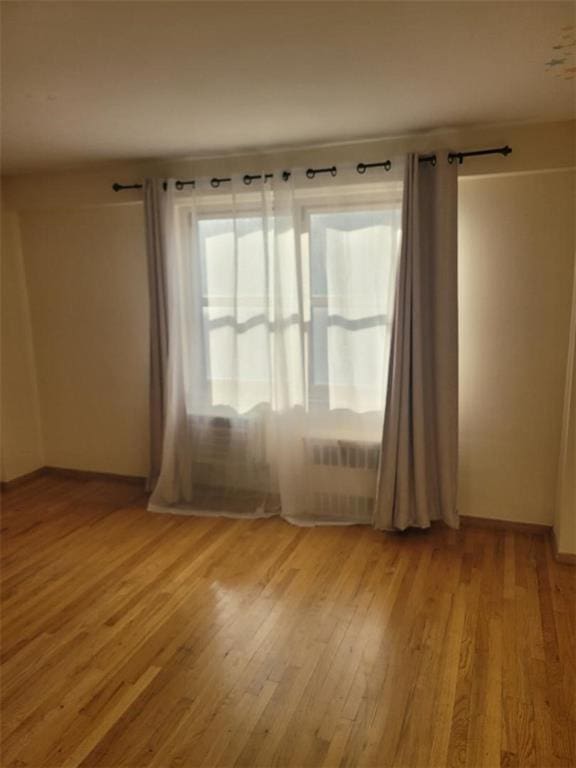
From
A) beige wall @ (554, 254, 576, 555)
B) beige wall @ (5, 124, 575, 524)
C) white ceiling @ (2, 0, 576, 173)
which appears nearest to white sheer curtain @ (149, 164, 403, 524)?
beige wall @ (5, 124, 575, 524)

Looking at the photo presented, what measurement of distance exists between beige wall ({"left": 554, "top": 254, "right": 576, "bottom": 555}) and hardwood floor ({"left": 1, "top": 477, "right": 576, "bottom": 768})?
0.15 meters

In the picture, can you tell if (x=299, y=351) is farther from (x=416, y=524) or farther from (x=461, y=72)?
(x=461, y=72)

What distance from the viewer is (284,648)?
2.19 meters

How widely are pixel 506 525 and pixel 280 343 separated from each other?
174 centimetres

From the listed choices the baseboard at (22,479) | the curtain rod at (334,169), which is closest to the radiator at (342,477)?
the curtain rod at (334,169)

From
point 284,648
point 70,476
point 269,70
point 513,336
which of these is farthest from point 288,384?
point 70,476

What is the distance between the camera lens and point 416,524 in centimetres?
311

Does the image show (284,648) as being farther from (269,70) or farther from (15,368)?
(15,368)

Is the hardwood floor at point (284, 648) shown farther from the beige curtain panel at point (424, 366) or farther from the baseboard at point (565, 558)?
the beige curtain panel at point (424, 366)

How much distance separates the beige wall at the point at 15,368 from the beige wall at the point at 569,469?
12.5 feet

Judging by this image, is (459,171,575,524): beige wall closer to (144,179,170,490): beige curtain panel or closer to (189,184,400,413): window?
(189,184,400,413): window

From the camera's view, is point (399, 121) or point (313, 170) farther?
point (313, 170)

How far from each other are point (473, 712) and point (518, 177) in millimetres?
2526

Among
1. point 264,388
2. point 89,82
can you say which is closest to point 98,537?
point 264,388
